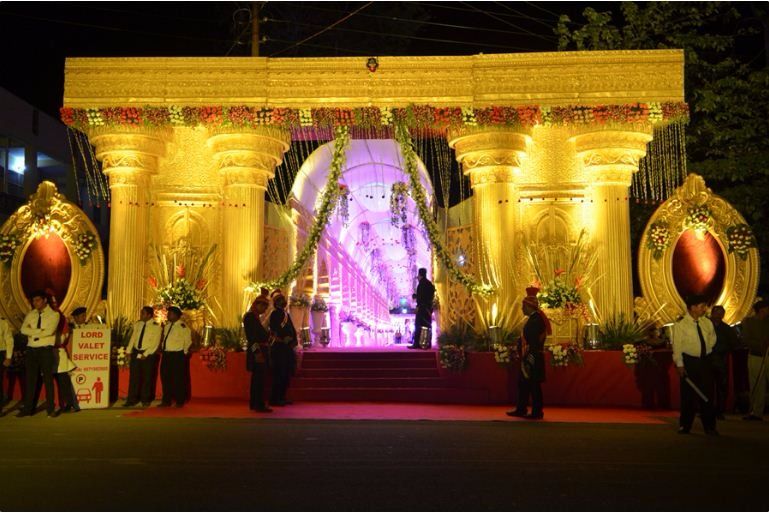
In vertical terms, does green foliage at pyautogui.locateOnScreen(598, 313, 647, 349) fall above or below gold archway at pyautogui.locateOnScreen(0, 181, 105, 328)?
below

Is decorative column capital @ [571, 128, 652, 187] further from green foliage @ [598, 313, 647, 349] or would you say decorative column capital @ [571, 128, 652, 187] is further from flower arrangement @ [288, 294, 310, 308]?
flower arrangement @ [288, 294, 310, 308]

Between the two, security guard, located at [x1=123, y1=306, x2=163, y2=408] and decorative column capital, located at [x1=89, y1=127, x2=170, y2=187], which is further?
decorative column capital, located at [x1=89, y1=127, x2=170, y2=187]

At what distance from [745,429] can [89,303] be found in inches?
459

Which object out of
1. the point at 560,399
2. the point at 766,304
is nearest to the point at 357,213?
the point at 560,399

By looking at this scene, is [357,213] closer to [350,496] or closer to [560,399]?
[560,399]

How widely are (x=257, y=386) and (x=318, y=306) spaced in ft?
21.9

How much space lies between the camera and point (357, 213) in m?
23.4

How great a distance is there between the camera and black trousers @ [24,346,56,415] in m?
11.6

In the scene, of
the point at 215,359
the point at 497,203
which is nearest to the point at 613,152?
the point at 497,203

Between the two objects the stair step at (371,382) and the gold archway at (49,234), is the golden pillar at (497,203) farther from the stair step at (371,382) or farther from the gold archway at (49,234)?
the gold archway at (49,234)

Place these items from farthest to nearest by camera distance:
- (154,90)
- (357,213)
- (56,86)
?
(56,86), (357,213), (154,90)

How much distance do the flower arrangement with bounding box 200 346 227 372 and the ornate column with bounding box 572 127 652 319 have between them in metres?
6.95

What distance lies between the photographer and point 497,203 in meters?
15.3

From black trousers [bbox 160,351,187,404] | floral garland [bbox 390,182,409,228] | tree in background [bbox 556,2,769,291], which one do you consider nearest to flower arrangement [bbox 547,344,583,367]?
floral garland [bbox 390,182,409,228]
